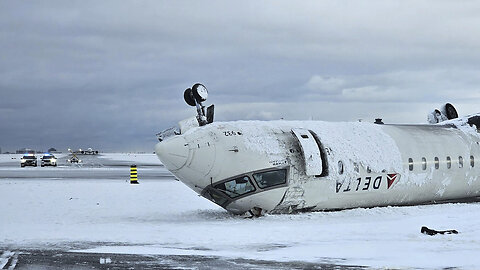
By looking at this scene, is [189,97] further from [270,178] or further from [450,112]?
[450,112]

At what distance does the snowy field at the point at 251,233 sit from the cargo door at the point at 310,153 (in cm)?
158

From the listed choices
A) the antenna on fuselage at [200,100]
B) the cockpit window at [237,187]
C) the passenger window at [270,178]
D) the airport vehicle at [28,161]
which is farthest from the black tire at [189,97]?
the airport vehicle at [28,161]

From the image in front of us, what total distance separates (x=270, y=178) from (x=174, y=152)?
326cm

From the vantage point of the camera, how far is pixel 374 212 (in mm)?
19984

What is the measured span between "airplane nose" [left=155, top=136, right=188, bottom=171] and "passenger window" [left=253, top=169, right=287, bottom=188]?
2424 millimetres

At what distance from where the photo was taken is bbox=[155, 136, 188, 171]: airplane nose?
18.2 metres

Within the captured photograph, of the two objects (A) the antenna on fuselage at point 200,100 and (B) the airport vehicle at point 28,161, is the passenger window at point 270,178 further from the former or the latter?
(B) the airport vehicle at point 28,161

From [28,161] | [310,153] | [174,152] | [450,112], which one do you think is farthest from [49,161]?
[310,153]

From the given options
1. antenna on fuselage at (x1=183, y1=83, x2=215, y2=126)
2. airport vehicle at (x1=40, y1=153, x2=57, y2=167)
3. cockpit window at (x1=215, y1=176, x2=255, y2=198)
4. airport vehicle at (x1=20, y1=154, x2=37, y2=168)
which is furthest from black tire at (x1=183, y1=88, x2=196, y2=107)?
airport vehicle at (x1=20, y1=154, x2=37, y2=168)

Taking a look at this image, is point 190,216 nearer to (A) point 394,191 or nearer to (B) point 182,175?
(B) point 182,175

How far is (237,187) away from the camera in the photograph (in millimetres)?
18453

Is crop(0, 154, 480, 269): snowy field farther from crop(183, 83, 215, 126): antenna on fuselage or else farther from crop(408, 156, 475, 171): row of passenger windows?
crop(183, 83, 215, 126): antenna on fuselage

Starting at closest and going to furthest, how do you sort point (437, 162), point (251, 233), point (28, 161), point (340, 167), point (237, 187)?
1. point (251, 233)
2. point (237, 187)
3. point (340, 167)
4. point (437, 162)
5. point (28, 161)

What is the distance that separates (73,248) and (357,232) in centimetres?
766
